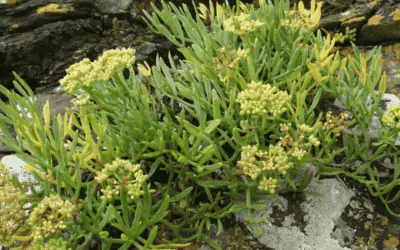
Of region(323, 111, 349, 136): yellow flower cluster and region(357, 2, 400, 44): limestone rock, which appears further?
region(357, 2, 400, 44): limestone rock

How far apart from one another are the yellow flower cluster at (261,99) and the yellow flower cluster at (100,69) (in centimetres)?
47

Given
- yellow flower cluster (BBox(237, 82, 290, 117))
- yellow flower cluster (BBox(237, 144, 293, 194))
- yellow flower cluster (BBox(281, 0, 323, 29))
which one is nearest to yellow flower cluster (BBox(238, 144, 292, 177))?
yellow flower cluster (BBox(237, 144, 293, 194))

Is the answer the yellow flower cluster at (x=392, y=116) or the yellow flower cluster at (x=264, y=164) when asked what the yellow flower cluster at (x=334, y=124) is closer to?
the yellow flower cluster at (x=392, y=116)

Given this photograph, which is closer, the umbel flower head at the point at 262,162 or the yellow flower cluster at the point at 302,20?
the umbel flower head at the point at 262,162

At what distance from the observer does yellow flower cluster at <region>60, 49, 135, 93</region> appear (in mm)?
1672

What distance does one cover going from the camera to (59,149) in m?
1.76

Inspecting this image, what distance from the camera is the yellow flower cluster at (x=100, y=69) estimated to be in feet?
5.49

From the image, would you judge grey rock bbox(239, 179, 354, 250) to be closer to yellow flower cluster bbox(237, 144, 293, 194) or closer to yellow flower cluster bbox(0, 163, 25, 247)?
yellow flower cluster bbox(237, 144, 293, 194)

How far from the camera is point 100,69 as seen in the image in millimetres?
1686

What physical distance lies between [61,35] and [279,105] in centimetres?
192

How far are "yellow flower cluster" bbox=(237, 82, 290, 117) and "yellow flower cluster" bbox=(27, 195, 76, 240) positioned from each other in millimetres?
682

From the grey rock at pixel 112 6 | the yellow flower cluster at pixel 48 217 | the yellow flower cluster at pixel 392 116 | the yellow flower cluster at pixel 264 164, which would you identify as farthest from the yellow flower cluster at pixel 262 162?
the grey rock at pixel 112 6

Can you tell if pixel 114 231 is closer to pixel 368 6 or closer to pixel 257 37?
pixel 257 37

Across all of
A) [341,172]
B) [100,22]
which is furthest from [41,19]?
[341,172]
